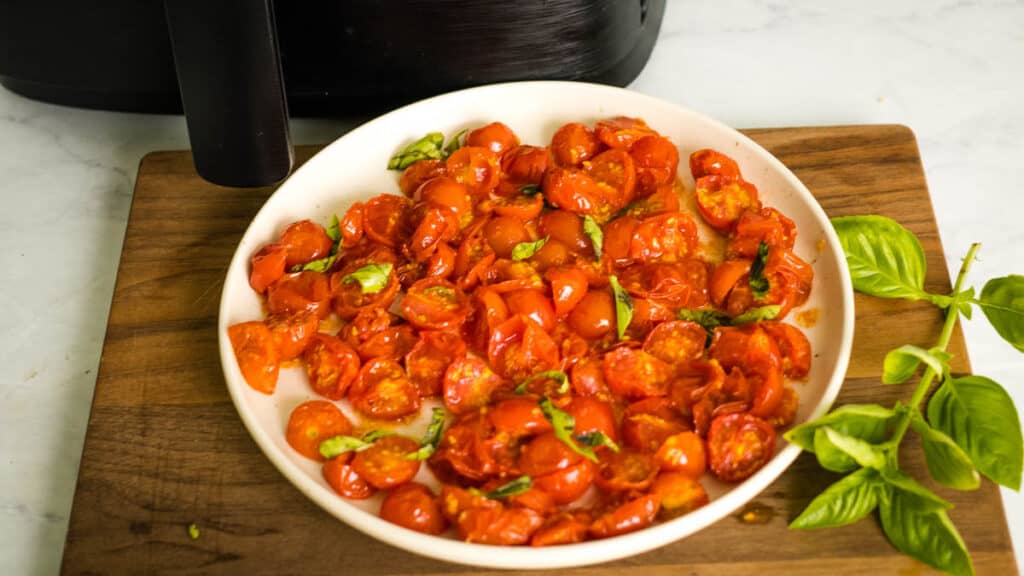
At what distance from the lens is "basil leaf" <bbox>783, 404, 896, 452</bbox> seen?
41.6 inches

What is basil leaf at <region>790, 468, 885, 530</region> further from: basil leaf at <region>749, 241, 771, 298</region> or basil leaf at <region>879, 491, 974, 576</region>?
basil leaf at <region>749, 241, 771, 298</region>

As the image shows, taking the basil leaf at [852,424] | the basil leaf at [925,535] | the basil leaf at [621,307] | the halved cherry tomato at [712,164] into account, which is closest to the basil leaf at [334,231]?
the basil leaf at [621,307]

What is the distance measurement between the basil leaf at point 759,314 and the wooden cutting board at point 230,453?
0.11 metres

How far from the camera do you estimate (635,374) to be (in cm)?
115

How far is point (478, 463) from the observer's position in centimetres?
108

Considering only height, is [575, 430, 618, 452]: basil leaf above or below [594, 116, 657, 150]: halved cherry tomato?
below

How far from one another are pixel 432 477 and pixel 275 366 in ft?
0.68

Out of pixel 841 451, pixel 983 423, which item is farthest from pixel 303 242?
pixel 983 423

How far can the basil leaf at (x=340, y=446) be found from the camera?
1092 mm

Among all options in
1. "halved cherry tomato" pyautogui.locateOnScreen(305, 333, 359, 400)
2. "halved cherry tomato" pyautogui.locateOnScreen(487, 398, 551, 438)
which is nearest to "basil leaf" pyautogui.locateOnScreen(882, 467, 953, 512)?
"halved cherry tomato" pyautogui.locateOnScreen(487, 398, 551, 438)

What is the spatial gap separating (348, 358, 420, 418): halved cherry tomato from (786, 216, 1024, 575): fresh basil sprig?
0.38 meters

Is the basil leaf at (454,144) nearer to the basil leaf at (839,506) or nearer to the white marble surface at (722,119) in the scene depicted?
the white marble surface at (722,119)

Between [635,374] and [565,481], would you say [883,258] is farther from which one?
Result: [565,481]

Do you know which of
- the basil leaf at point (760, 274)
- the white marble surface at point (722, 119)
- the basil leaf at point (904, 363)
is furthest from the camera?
the white marble surface at point (722, 119)
